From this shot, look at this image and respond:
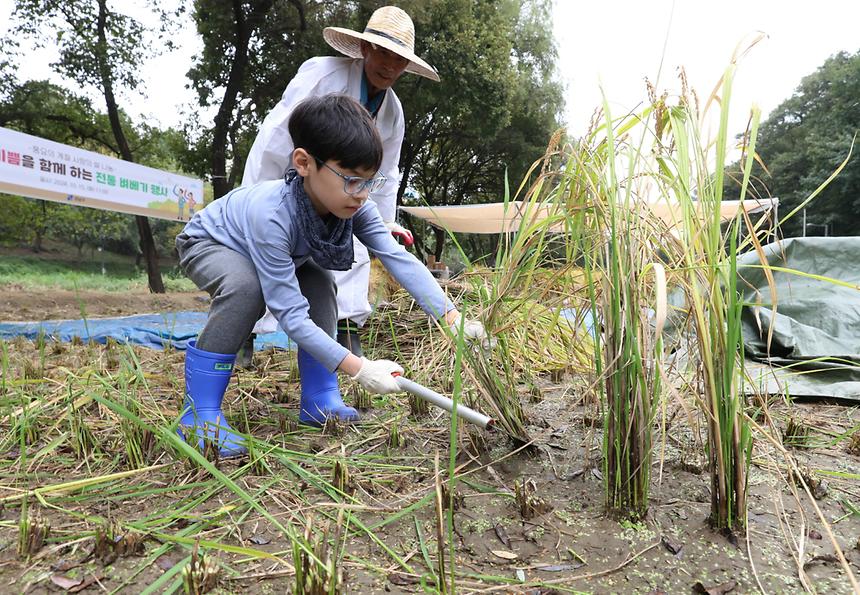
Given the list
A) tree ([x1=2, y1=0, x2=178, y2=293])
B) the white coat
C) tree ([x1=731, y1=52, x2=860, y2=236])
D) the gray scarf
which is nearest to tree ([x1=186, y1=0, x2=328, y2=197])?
tree ([x1=2, y1=0, x2=178, y2=293])

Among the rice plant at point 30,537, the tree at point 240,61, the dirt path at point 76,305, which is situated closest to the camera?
the rice plant at point 30,537

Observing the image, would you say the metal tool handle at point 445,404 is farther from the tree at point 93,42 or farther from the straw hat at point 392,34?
the tree at point 93,42

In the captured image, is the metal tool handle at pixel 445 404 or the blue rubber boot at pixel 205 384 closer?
the metal tool handle at pixel 445 404

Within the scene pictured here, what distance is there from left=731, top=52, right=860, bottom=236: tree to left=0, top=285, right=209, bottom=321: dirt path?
17.7m

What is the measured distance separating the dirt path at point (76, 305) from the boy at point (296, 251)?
393 centimetres

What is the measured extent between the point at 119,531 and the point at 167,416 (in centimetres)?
71

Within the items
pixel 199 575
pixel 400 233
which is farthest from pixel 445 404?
pixel 400 233

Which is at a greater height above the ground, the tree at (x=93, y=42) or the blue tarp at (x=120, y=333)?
the tree at (x=93, y=42)

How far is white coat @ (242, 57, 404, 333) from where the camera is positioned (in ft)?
6.76

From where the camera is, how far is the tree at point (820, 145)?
20.3 metres

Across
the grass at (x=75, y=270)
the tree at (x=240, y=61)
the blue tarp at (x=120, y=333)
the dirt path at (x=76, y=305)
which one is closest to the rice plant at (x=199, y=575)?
the blue tarp at (x=120, y=333)

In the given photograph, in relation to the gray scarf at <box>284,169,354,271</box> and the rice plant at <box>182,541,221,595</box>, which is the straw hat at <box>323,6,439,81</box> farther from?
the rice plant at <box>182,541,221,595</box>

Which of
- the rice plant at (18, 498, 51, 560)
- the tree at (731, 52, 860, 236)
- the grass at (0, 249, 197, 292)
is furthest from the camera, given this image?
the grass at (0, 249, 197, 292)

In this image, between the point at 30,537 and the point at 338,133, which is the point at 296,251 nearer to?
the point at 338,133
